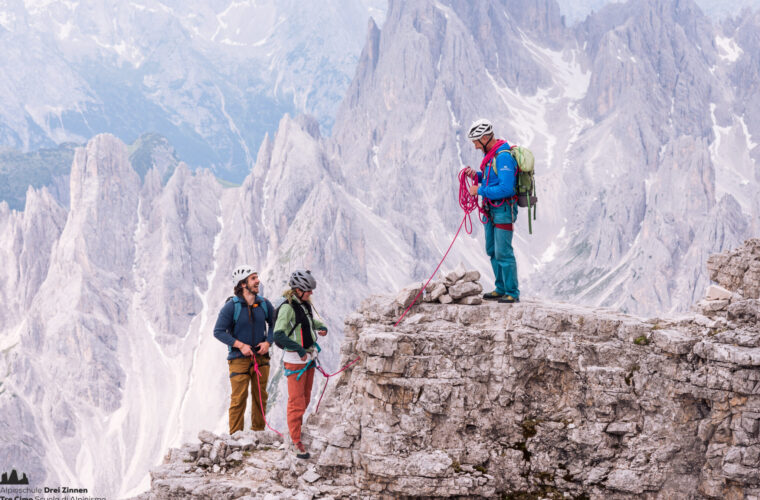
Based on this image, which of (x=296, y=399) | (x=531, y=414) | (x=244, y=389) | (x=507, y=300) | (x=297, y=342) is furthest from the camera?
(x=244, y=389)

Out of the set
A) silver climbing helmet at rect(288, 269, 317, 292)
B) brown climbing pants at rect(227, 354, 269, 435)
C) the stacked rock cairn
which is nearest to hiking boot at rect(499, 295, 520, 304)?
the stacked rock cairn

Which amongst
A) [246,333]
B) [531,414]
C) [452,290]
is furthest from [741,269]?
[246,333]

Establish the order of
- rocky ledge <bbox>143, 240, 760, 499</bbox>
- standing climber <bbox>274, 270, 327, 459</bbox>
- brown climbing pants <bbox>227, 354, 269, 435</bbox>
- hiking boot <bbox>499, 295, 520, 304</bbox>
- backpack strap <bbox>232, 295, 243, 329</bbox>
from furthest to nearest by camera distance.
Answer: brown climbing pants <bbox>227, 354, 269, 435</bbox>
backpack strap <bbox>232, 295, 243, 329</bbox>
hiking boot <bbox>499, 295, 520, 304</bbox>
standing climber <bbox>274, 270, 327, 459</bbox>
rocky ledge <bbox>143, 240, 760, 499</bbox>

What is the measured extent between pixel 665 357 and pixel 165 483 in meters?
11.6

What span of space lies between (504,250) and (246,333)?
22.8 ft

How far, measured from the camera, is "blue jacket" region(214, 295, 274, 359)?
57.1ft

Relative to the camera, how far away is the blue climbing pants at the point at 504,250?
664 inches

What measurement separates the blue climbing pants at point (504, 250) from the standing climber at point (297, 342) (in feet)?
15.3

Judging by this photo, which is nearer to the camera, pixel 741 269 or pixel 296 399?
pixel 296 399

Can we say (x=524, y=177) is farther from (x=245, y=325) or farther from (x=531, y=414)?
(x=245, y=325)

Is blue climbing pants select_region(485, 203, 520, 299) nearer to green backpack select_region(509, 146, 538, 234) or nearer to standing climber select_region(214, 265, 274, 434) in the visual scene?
green backpack select_region(509, 146, 538, 234)

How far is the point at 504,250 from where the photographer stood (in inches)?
672

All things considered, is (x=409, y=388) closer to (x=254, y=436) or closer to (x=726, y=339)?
(x=254, y=436)

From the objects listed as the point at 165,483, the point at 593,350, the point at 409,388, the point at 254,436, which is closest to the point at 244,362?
the point at 254,436
